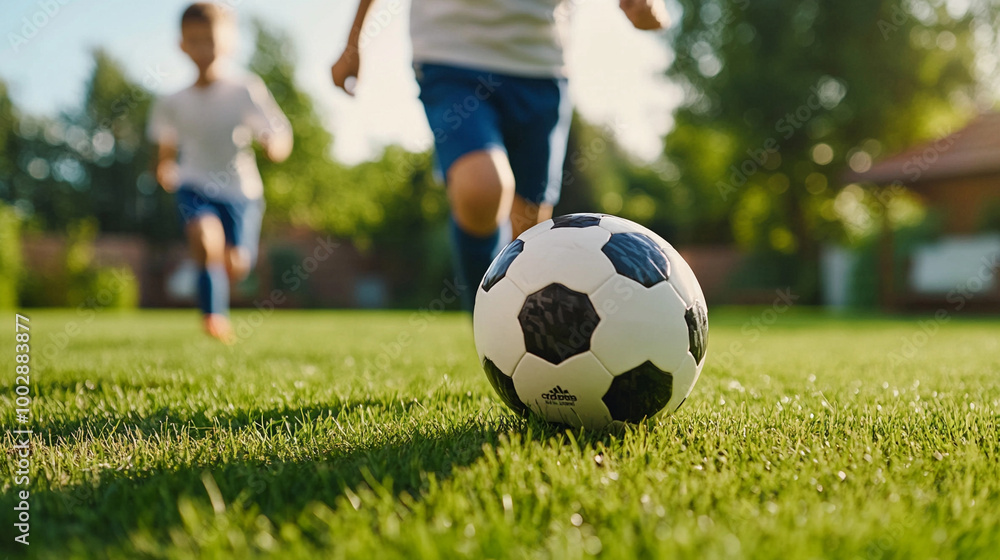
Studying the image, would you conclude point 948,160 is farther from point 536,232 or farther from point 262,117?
point 536,232

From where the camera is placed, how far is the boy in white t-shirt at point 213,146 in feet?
19.0

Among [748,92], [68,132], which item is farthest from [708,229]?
[68,132]

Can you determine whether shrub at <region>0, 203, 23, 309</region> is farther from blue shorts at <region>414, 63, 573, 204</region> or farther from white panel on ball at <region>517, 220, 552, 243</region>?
white panel on ball at <region>517, 220, 552, 243</region>

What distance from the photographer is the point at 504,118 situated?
10.7 feet

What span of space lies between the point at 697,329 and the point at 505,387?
2.00 ft

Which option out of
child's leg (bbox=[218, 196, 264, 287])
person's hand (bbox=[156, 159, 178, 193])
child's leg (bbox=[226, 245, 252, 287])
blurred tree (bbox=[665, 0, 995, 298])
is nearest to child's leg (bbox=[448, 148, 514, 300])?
child's leg (bbox=[218, 196, 264, 287])

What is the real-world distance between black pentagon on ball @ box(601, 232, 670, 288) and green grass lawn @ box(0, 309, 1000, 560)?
44cm

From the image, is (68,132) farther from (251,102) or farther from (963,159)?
(963,159)

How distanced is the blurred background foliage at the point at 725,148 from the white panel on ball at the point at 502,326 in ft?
53.3

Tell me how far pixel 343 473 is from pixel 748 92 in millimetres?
21207

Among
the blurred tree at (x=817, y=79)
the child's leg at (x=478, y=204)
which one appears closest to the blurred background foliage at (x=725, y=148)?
the blurred tree at (x=817, y=79)

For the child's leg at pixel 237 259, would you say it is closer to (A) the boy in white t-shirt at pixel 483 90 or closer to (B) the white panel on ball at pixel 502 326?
(A) the boy in white t-shirt at pixel 483 90

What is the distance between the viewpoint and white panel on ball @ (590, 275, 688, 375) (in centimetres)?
187

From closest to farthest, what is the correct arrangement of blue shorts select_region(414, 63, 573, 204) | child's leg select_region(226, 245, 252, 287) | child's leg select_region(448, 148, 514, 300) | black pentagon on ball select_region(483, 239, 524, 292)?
black pentagon on ball select_region(483, 239, 524, 292)
child's leg select_region(448, 148, 514, 300)
blue shorts select_region(414, 63, 573, 204)
child's leg select_region(226, 245, 252, 287)
